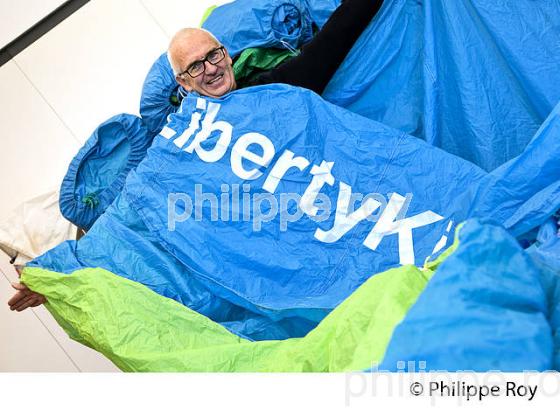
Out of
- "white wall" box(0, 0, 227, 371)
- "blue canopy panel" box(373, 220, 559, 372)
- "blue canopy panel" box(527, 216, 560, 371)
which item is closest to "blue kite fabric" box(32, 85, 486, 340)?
"blue canopy panel" box(527, 216, 560, 371)

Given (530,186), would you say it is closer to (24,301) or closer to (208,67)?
(208,67)

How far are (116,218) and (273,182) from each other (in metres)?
0.41

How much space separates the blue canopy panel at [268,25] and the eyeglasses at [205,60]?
4.3 inches

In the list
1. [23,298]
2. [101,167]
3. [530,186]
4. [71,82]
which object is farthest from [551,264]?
[71,82]

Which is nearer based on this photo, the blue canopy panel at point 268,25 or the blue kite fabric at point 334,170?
the blue kite fabric at point 334,170

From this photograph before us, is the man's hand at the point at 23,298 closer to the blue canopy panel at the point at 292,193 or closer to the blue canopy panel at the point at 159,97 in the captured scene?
the blue canopy panel at the point at 292,193

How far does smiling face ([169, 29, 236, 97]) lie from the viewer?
1.66 meters

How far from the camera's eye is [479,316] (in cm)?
71

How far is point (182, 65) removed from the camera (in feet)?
5.57

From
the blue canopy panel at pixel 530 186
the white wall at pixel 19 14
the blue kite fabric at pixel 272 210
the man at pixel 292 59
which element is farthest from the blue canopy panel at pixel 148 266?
the white wall at pixel 19 14

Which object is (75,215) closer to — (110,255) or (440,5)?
(110,255)

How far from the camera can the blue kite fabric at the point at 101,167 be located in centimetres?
177

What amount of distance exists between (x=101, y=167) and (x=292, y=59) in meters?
0.65
